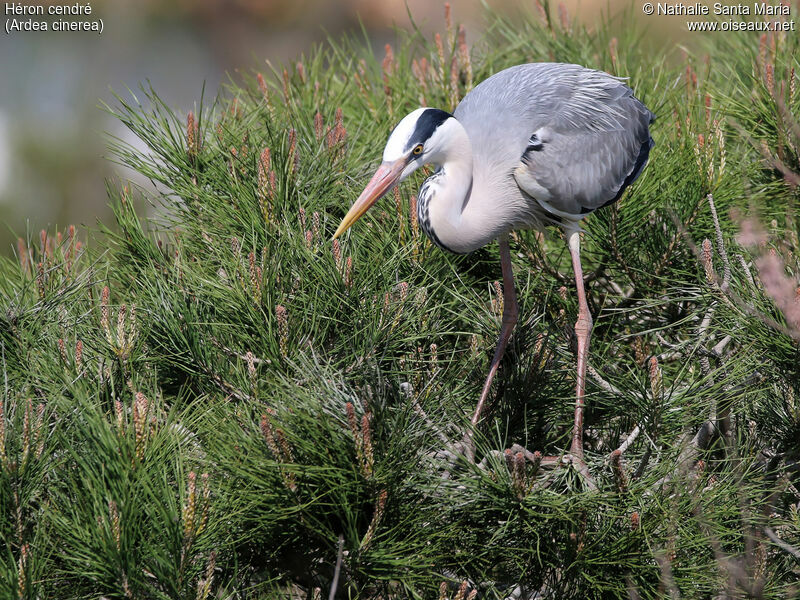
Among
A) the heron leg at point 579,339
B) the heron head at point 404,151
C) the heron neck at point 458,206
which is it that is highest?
the heron head at point 404,151

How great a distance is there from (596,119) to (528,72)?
215 mm

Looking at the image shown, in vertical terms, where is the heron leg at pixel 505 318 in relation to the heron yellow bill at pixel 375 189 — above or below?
below

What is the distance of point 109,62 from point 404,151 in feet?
14.8

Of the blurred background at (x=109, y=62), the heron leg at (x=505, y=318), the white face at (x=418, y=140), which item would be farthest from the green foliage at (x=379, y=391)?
the blurred background at (x=109, y=62)

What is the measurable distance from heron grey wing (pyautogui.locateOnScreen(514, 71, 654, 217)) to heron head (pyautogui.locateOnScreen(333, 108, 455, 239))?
301mm

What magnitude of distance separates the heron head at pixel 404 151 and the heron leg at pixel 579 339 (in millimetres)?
393

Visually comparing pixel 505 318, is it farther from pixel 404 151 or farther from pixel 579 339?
pixel 404 151

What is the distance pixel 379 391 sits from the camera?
1368mm

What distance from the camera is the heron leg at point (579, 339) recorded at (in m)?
1.60

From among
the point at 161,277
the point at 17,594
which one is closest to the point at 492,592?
the point at 17,594

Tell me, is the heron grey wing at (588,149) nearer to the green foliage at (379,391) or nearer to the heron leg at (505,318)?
the green foliage at (379,391)

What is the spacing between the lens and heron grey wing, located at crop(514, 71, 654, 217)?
201 centimetres

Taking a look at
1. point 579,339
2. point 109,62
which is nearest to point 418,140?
point 579,339

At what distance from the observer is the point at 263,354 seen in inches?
60.1
